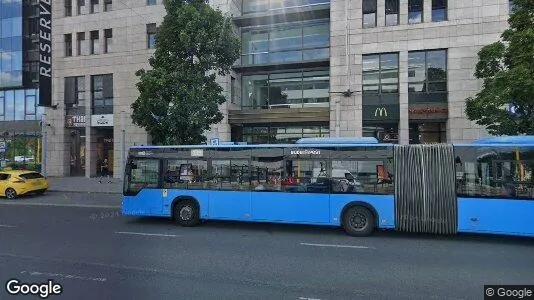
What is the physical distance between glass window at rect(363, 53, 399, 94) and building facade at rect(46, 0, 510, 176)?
0.19 feet

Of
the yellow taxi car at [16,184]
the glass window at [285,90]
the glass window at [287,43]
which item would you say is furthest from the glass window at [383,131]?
the yellow taxi car at [16,184]

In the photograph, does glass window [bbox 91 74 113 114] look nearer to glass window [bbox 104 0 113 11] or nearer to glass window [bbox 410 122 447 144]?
glass window [bbox 104 0 113 11]

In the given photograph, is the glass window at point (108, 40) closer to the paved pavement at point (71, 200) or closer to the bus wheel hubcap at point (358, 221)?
the paved pavement at point (71, 200)

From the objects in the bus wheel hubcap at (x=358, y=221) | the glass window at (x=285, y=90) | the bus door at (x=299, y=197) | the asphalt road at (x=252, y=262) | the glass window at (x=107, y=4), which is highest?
the glass window at (x=107, y=4)

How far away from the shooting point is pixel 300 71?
24.8m

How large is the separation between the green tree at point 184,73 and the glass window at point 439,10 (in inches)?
495

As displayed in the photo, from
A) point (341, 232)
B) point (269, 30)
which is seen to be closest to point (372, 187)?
point (341, 232)

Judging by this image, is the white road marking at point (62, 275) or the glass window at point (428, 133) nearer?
the white road marking at point (62, 275)

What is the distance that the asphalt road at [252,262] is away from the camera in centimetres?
569

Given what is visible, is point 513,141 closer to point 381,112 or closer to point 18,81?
point 381,112

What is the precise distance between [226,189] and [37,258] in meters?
5.02

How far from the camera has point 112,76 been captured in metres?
27.8

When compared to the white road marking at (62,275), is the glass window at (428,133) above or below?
above

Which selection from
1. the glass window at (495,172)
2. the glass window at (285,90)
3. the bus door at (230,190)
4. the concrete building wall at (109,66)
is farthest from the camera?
the concrete building wall at (109,66)
